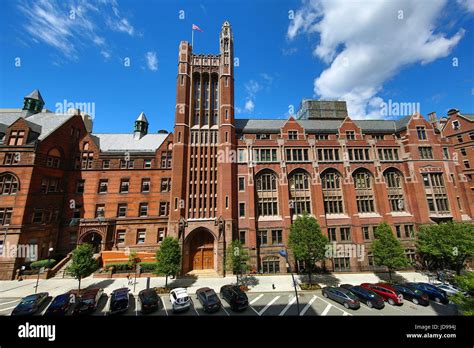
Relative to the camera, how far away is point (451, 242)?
25.9m

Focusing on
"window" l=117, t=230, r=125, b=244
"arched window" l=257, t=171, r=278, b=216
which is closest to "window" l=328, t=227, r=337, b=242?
"arched window" l=257, t=171, r=278, b=216

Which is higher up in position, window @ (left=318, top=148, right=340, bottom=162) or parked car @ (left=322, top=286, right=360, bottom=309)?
window @ (left=318, top=148, right=340, bottom=162)

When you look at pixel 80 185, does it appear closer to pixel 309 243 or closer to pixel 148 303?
pixel 148 303

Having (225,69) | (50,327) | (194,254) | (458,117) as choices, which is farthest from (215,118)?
(458,117)

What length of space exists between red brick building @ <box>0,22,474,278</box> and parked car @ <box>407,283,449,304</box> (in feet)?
32.5

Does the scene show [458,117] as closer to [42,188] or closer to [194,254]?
[194,254]

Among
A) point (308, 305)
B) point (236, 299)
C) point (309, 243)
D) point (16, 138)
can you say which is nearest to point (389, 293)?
point (308, 305)

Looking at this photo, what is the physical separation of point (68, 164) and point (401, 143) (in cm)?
5820

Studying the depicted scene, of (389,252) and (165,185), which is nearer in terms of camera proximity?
(389,252)

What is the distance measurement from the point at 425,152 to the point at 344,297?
32.3 meters

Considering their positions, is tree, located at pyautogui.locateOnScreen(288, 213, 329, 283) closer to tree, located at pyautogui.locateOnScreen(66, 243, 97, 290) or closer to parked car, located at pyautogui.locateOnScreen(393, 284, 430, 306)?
parked car, located at pyautogui.locateOnScreen(393, 284, 430, 306)

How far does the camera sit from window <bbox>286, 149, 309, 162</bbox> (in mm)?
35594

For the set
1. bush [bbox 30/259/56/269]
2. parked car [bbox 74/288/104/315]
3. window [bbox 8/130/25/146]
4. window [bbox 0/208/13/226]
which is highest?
window [bbox 8/130/25/146]

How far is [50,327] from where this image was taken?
262 centimetres
